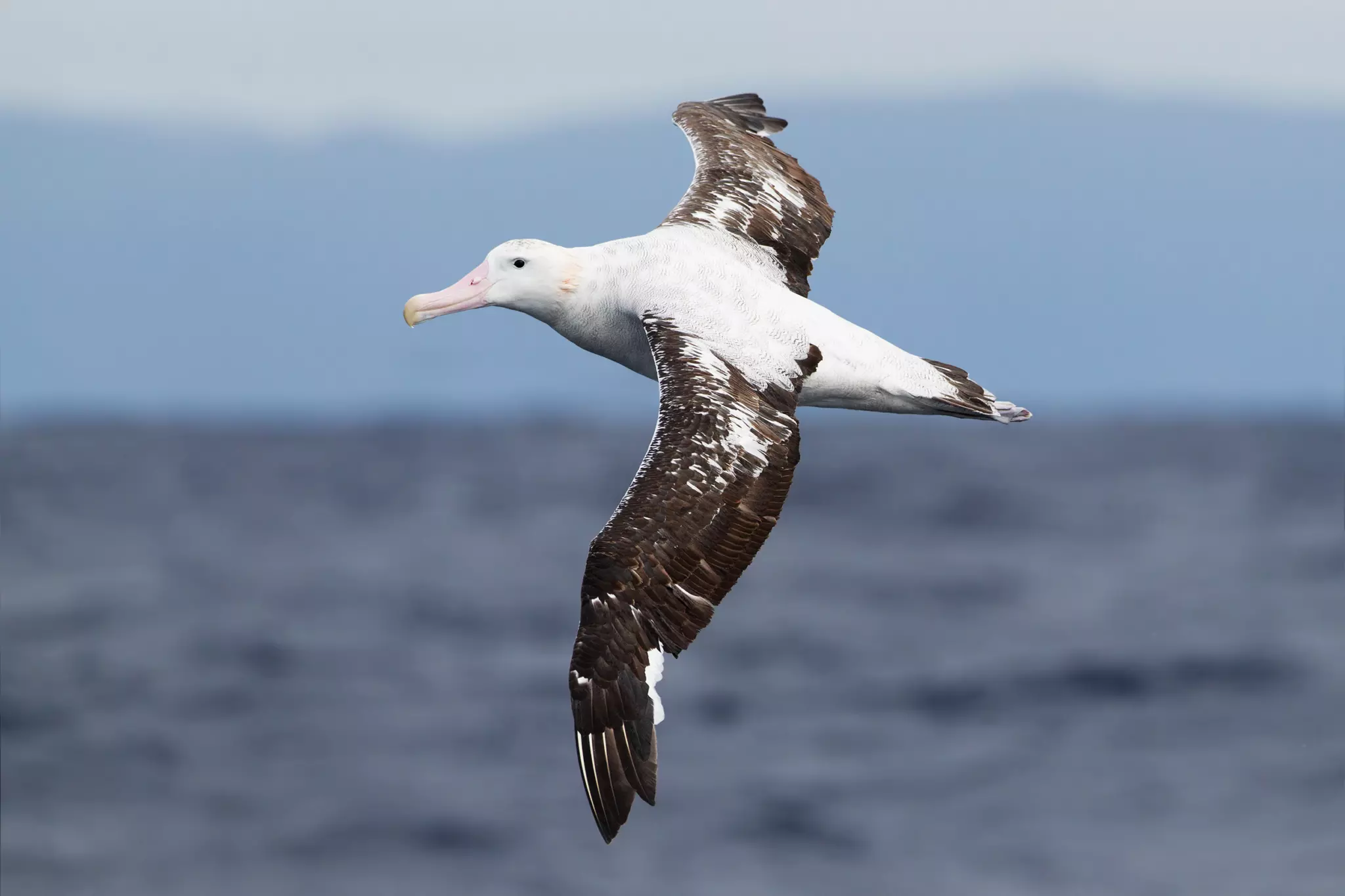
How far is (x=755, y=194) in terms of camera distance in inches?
443

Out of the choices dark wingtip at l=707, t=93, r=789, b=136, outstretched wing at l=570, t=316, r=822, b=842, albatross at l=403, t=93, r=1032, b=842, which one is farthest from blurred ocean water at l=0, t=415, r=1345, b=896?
outstretched wing at l=570, t=316, r=822, b=842

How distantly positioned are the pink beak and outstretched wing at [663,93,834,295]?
124 centimetres

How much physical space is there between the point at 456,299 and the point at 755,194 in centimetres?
217

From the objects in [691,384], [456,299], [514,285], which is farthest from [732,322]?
[456,299]

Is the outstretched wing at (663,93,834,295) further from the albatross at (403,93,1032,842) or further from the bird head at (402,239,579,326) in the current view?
the bird head at (402,239,579,326)

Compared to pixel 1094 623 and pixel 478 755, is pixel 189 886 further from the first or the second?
pixel 1094 623

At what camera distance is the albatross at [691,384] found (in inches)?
340

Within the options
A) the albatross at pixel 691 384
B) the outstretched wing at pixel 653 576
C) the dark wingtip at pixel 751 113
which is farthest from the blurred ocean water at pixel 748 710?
the outstretched wing at pixel 653 576

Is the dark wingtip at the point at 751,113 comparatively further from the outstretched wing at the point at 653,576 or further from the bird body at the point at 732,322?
the outstretched wing at the point at 653,576

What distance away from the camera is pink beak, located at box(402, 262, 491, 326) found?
10445mm

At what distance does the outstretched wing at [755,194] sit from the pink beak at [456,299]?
1236mm

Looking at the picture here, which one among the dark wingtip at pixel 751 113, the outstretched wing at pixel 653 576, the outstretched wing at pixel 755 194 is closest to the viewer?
the outstretched wing at pixel 653 576

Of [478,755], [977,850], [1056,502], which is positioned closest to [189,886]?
[478,755]

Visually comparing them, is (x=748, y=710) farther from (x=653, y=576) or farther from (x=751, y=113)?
(x=653, y=576)
